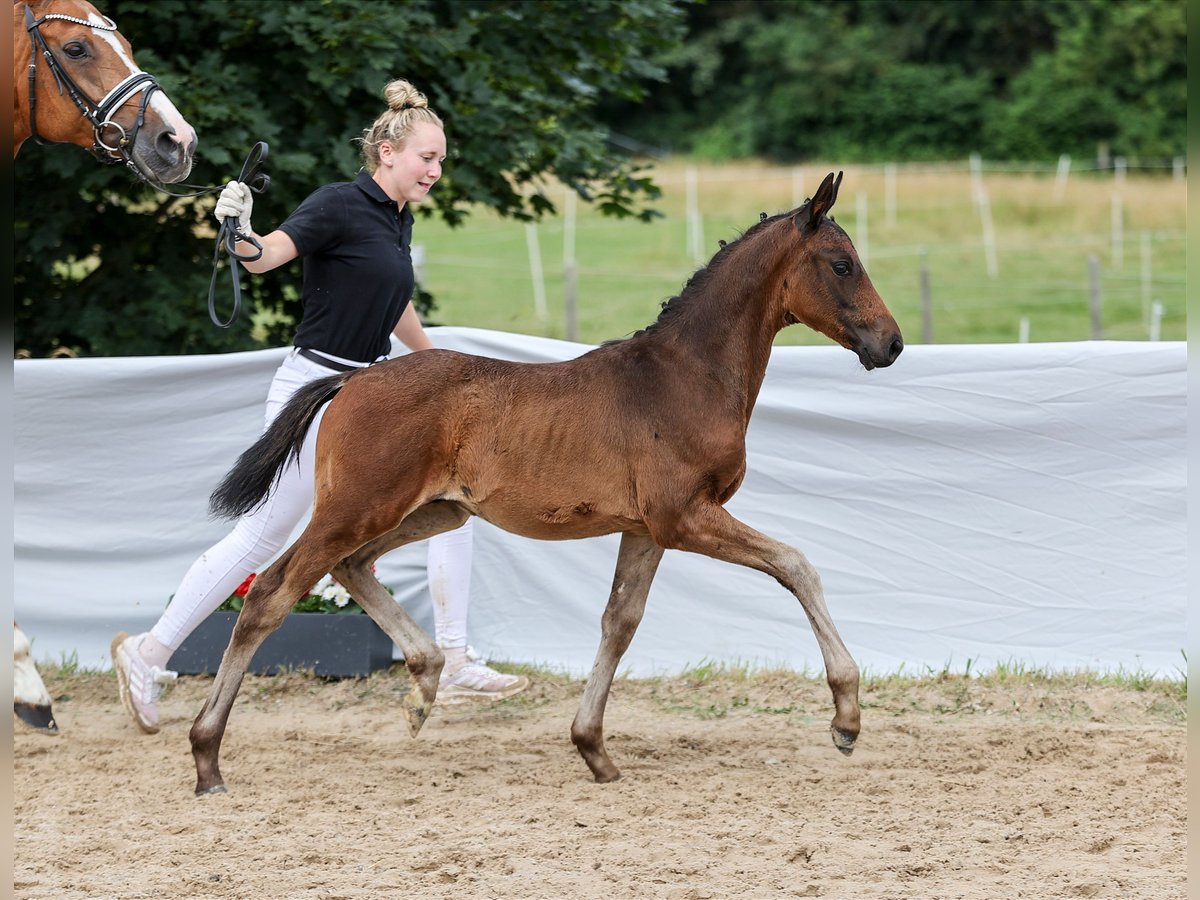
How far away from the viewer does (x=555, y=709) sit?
18.2ft

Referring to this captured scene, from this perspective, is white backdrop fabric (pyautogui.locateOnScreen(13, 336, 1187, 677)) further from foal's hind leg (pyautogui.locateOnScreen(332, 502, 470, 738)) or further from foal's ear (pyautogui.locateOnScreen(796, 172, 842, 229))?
foal's ear (pyautogui.locateOnScreen(796, 172, 842, 229))

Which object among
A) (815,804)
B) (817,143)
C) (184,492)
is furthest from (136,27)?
(817,143)

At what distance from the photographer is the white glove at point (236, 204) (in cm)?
421

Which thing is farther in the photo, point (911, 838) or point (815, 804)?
point (815, 804)

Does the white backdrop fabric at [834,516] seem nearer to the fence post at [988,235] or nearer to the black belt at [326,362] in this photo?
the black belt at [326,362]

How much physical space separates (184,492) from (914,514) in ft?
10.5

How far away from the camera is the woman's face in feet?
15.3

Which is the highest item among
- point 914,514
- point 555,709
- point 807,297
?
point 807,297

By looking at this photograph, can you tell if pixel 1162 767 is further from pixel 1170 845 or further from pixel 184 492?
pixel 184 492

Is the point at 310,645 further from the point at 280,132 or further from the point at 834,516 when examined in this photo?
the point at 280,132

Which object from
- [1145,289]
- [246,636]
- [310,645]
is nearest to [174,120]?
[246,636]

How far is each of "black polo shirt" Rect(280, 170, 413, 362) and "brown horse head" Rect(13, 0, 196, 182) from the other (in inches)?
20.1

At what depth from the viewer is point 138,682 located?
195 inches

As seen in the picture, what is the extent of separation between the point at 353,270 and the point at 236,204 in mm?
550
